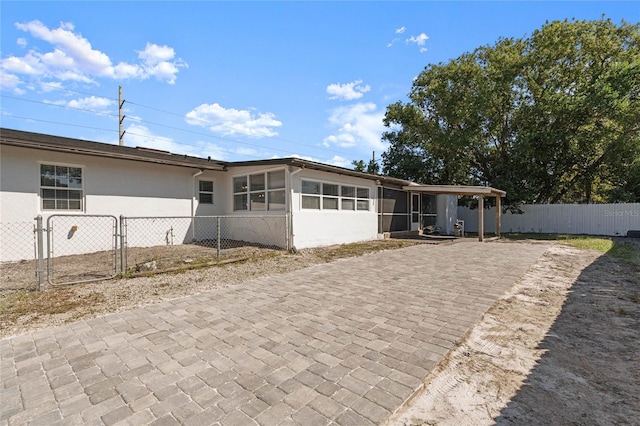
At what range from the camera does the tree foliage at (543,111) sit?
15.5 m

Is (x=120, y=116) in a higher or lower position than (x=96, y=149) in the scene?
higher

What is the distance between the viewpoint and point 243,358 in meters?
2.80

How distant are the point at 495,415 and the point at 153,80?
16.8 meters

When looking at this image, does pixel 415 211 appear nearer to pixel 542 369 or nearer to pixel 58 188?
pixel 542 369

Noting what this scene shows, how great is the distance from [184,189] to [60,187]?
11.3ft

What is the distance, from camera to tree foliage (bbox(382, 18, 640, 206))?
15.5m

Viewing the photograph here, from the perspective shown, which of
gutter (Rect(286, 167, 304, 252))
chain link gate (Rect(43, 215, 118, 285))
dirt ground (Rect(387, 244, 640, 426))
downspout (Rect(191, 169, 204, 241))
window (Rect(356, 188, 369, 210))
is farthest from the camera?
window (Rect(356, 188, 369, 210))

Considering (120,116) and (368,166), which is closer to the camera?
(120,116)

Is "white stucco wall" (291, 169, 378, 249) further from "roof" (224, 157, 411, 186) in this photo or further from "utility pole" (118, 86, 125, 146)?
"utility pole" (118, 86, 125, 146)

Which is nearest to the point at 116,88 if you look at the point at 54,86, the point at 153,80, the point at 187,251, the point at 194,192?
the point at 54,86

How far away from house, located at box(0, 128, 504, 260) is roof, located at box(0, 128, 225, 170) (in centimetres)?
2

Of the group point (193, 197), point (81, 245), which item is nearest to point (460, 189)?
point (193, 197)

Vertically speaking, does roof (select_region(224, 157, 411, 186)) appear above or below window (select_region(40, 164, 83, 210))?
above

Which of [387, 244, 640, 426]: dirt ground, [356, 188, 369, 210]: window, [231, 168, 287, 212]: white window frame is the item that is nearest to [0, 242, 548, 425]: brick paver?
[387, 244, 640, 426]: dirt ground
